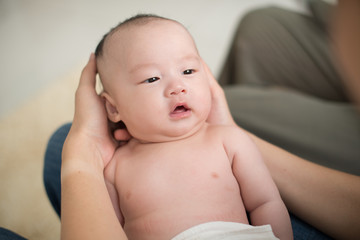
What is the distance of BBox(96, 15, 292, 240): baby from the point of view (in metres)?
0.75

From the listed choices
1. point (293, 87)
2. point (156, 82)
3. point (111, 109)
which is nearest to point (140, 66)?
point (156, 82)

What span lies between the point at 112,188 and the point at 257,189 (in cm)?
38

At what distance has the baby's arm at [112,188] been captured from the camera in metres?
0.83

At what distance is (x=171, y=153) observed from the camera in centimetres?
82

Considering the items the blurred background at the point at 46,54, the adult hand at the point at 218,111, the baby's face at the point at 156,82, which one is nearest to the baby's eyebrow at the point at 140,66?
the baby's face at the point at 156,82

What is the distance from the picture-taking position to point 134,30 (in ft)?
2.81

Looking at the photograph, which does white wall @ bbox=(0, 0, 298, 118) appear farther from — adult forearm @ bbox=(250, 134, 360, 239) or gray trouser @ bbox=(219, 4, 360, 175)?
adult forearm @ bbox=(250, 134, 360, 239)

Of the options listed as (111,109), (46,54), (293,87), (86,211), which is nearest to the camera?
(86,211)

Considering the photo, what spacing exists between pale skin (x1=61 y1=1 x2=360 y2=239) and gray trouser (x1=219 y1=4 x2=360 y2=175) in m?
0.36

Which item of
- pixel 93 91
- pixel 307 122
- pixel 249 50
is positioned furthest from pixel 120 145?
pixel 249 50

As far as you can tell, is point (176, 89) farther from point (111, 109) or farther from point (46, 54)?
point (46, 54)

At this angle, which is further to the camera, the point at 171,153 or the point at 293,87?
the point at 293,87

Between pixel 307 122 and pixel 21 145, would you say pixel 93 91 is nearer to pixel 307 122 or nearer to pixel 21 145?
pixel 307 122

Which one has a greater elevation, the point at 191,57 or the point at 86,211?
the point at 191,57
